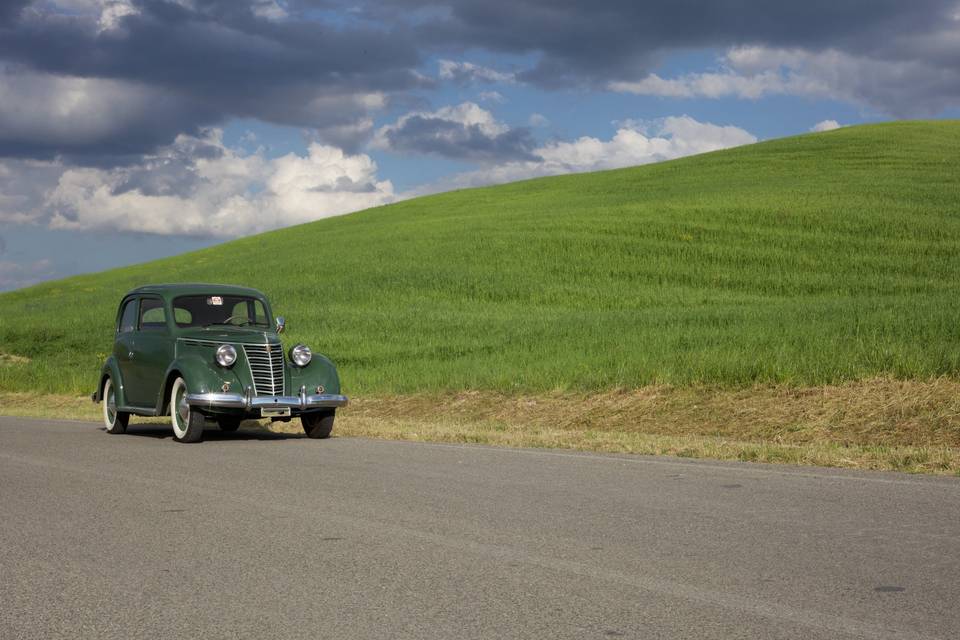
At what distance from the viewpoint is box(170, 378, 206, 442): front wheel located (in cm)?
1425

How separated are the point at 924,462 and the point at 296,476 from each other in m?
5.85

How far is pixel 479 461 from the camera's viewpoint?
11430 mm

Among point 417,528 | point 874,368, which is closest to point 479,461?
point 417,528

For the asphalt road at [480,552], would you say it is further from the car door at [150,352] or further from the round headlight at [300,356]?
the car door at [150,352]

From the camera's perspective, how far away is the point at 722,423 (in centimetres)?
1512

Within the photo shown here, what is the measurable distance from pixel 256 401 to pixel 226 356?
75 centimetres

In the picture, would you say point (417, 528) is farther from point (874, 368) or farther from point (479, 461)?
point (874, 368)

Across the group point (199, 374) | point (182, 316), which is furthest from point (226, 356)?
point (182, 316)

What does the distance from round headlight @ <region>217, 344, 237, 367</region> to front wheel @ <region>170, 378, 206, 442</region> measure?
0.54 m

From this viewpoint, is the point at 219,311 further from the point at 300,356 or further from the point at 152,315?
the point at 300,356

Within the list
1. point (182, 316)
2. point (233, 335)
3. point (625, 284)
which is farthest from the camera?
point (625, 284)

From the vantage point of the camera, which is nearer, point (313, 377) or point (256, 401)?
point (256, 401)

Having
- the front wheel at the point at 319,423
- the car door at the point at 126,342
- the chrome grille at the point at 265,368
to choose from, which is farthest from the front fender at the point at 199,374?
the car door at the point at 126,342

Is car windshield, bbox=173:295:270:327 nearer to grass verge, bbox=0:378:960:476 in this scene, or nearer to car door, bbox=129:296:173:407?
car door, bbox=129:296:173:407
